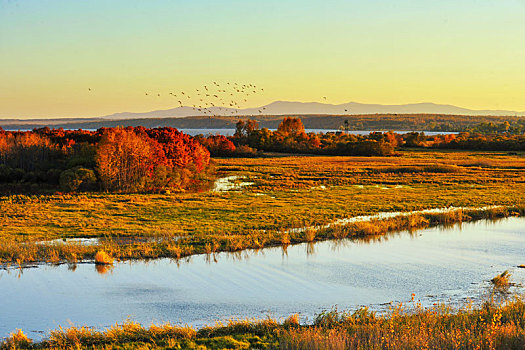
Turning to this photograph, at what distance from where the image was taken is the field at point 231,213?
65.1 ft

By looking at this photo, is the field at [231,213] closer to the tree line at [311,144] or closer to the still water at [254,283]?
the still water at [254,283]

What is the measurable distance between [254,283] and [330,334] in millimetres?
6736

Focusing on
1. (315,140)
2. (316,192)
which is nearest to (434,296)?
(316,192)

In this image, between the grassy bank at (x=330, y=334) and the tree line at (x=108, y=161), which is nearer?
the grassy bank at (x=330, y=334)

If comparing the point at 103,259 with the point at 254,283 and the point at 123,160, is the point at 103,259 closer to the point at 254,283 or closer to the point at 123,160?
the point at 254,283

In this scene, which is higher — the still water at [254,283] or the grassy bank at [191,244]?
the grassy bank at [191,244]

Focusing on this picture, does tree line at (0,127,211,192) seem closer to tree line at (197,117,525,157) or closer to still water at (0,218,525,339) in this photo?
still water at (0,218,525,339)

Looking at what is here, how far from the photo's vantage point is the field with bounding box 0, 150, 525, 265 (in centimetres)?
1983

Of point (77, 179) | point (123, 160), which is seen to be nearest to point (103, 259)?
point (77, 179)

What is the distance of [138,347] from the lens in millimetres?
9992

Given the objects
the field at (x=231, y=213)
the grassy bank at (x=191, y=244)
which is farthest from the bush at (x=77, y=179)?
the grassy bank at (x=191, y=244)

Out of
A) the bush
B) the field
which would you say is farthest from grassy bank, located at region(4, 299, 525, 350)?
the bush

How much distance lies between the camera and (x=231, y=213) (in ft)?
90.7

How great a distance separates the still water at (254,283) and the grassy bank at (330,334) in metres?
1.11
